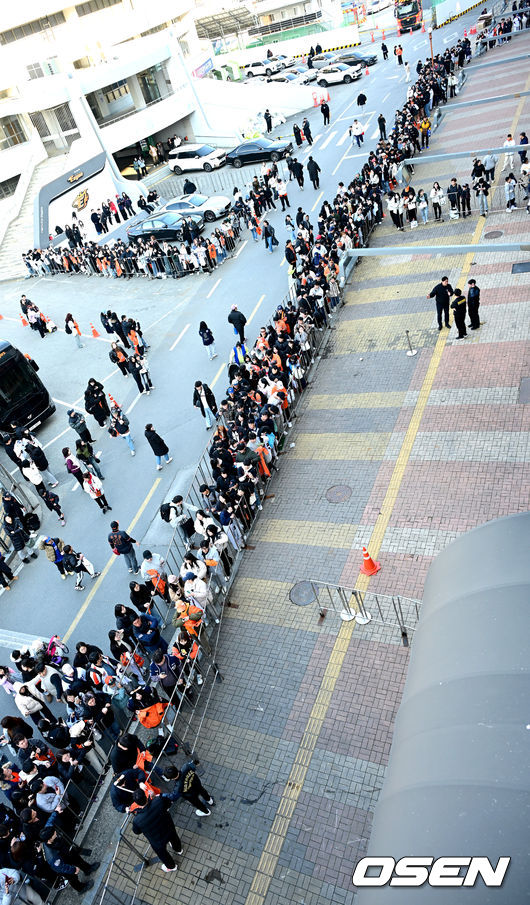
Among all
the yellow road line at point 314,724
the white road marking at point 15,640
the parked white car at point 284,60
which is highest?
the parked white car at point 284,60

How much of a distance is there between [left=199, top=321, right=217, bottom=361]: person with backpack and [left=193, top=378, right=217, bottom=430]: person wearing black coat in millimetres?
3025

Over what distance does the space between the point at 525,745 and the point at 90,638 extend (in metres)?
9.09

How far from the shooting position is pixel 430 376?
564 inches

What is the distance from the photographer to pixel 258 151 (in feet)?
114

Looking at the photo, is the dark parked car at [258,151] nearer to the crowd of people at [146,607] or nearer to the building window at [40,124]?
the crowd of people at [146,607]

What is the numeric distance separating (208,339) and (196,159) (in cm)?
2611

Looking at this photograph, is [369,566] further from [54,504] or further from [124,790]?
[54,504]

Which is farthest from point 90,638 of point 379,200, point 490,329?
point 379,200

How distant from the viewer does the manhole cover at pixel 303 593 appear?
10.2m

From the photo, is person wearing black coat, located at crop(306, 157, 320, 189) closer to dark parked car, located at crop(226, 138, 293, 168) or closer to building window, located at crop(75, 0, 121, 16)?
dark parked car, located at crop(226, 138, 293, 168)

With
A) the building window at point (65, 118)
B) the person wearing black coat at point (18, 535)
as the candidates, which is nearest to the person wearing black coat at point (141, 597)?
the person wearing black coat at point (18, 535)

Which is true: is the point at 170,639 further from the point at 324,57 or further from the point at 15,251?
the point at 324,57

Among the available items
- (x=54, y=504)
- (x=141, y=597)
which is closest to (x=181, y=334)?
(x=54, y=504)

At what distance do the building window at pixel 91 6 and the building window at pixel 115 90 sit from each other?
536 centimetres
